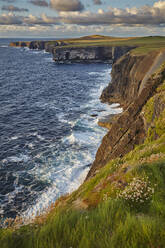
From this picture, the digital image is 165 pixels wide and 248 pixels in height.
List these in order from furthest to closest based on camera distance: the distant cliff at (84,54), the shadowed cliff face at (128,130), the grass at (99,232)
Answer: the distant cliff at (84,54), the shadowed cliff face at (128,130), the grass at (99,232)

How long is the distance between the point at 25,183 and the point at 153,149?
1471cm

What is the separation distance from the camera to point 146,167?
6.23m

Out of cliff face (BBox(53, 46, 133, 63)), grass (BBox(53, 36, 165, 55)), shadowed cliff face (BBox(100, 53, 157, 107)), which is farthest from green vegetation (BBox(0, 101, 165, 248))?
cliff face (BBox(53, 46, 133, 63))

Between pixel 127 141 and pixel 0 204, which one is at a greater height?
pixel 127 141

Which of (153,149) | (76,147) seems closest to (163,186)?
(153,149)

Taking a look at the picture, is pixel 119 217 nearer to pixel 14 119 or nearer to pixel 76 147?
pixel 76 147

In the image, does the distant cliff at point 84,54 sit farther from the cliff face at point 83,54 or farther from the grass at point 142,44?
the grass at point 142,44

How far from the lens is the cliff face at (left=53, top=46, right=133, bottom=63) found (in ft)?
434

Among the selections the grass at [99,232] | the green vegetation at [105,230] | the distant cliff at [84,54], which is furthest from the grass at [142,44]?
the grass at [99,232]

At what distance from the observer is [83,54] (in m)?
135

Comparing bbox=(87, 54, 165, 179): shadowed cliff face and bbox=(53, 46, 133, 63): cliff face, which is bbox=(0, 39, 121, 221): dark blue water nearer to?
bbox=(87, 54, 165, 179): shadowed cliff face

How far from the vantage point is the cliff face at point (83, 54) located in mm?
132300

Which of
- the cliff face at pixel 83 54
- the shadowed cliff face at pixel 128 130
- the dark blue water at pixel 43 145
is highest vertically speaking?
the cliff face at pixel 83 54

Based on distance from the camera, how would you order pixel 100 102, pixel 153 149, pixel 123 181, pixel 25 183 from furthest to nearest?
pixel 100 102 → pixel 25 183 → pixel 153 149 → pixel 123 181
